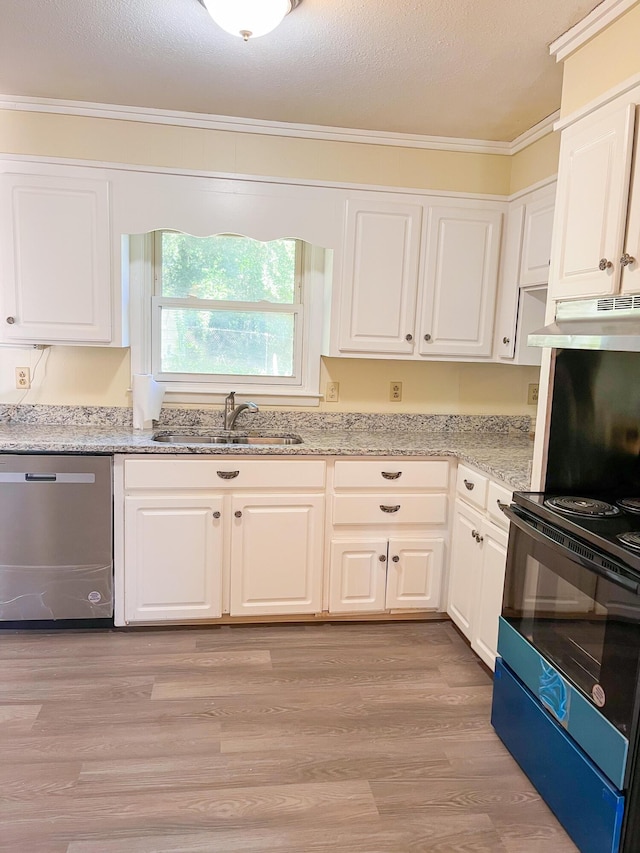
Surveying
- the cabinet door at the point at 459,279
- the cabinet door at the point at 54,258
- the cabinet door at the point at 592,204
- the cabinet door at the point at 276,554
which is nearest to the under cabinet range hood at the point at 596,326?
the cabinet door at the point at 592,204

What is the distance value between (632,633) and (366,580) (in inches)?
60.8

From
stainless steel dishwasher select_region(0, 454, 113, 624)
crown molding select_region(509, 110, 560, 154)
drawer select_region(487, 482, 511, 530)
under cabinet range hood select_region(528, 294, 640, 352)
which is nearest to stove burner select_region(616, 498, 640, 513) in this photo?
drawer select_region(487, 482, 511, 530)

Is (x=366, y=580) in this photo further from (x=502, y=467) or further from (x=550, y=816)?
(x=550, y=816)

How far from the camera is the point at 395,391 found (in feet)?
11.0

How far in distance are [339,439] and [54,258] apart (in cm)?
159

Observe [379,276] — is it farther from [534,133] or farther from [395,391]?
[534,133]

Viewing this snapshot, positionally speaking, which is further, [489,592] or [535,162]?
[535,162]

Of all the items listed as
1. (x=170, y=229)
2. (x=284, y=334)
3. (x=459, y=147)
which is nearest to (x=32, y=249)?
(x=170, y=229)

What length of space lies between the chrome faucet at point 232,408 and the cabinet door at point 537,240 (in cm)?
148

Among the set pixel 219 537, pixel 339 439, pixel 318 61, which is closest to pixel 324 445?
pixel 339 439

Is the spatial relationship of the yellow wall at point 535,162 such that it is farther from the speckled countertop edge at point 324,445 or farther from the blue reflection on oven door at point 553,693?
the blue reflection on oven door at point 553,693

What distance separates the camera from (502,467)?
8.01 ft

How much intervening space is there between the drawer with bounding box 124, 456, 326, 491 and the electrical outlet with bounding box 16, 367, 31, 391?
857 mm

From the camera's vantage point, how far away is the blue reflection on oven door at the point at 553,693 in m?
1.72
